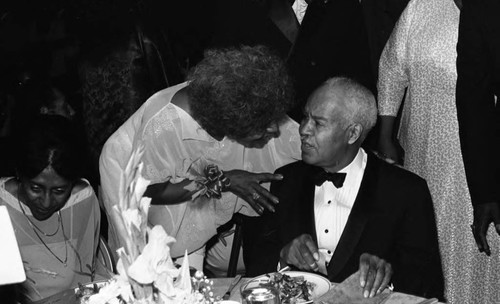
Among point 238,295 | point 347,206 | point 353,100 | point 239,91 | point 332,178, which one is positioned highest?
point 239,91

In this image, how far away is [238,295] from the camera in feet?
10.1

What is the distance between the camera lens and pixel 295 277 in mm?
3066

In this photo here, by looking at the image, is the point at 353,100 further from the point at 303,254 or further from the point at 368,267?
the point at 368,267

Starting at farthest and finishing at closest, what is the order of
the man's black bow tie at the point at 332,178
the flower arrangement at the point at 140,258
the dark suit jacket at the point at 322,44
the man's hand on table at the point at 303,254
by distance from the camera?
the dark suit jacket at the point at 322,44, the man's black bow tie at the point at 332,178, the man's hand on table at the point at 303,254, the flower arrangement at the point at 140,258

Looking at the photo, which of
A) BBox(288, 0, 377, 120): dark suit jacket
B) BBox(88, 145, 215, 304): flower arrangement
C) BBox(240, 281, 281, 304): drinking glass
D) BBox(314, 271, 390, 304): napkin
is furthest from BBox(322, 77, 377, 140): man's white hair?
BBox(88, 145, 215, 304): flower arrangement

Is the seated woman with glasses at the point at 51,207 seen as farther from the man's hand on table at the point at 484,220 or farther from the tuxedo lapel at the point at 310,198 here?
the man's hand on table at the point at 484,220

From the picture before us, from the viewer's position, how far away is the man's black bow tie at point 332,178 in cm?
378

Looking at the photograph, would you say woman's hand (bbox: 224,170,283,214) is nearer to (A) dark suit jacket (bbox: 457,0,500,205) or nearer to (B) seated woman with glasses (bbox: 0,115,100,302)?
(B) seated woman with glasses (bbox: 0,115,100,302)

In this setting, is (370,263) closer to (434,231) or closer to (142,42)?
(434,231)

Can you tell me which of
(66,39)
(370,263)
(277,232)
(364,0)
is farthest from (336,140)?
(66,39)

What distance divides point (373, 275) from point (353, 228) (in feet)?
2.24

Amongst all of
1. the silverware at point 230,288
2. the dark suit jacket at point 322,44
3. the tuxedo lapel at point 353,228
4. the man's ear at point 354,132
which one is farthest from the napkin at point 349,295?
the dark suit jacket at point 322,44

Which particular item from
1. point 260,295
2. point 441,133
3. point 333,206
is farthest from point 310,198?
point 260,295

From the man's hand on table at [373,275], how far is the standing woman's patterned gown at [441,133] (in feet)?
4.55
